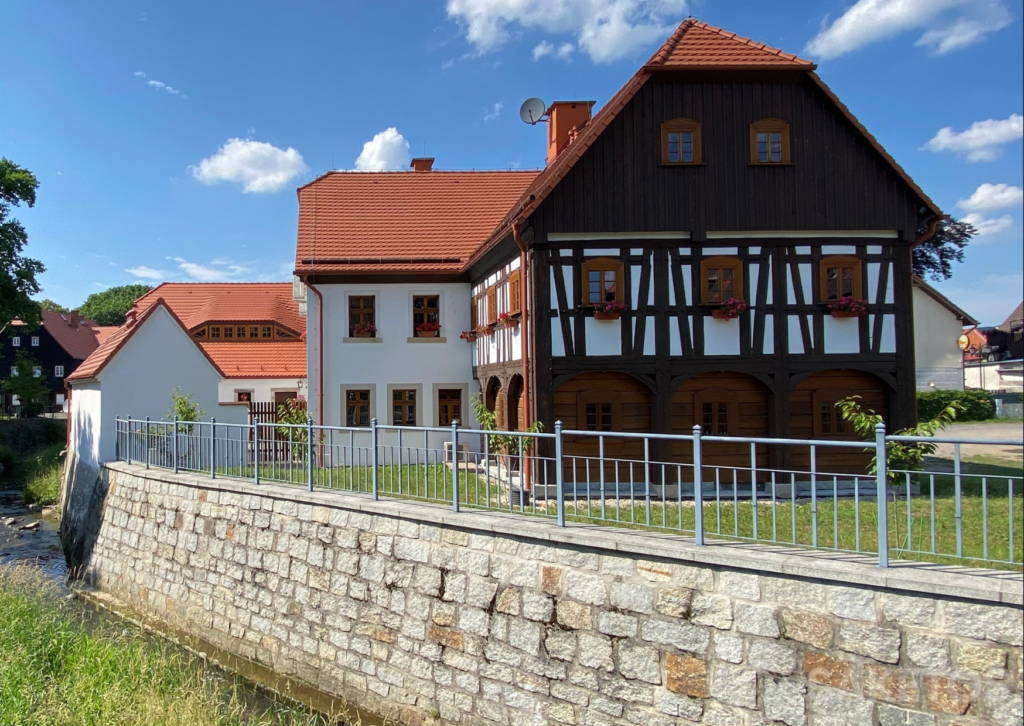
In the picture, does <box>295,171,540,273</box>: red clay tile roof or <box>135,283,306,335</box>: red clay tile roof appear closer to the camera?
<box>295,171,540,273</box>: red clay tile roof

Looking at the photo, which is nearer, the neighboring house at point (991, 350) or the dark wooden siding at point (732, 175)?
the dark wooden siding at point (732, 175)

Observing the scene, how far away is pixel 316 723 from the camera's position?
359 inches

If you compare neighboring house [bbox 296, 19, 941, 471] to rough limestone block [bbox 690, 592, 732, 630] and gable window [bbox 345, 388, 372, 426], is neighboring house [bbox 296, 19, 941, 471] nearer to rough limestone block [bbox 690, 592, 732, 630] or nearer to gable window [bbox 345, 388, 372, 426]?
gable window [bbox 345, 388, 372, 426]

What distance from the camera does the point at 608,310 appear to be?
13352 mm

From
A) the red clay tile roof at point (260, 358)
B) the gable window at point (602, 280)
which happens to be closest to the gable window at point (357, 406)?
Answer: the gable window at point (602, 280)

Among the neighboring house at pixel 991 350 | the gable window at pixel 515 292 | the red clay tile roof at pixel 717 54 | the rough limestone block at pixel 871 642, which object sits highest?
the red clay tile roof at pixel 717 54

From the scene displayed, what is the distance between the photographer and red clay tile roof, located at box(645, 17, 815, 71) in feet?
44.3

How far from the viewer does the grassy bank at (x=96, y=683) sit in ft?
26.1

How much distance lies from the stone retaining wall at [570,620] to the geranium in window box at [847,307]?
7.96 m

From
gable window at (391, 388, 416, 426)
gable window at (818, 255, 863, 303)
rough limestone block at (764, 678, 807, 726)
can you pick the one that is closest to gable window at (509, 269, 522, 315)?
gable window at (391, 388, 416, 426)

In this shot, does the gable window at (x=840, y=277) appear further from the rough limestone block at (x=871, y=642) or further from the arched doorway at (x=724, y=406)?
the rough limestone block at (x=871, y=642)

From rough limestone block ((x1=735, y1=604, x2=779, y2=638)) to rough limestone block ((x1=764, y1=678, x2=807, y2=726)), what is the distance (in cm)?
38

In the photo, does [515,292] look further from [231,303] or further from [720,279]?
[231,303]

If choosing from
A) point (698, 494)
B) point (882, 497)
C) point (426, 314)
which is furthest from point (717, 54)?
point (882, 497)
